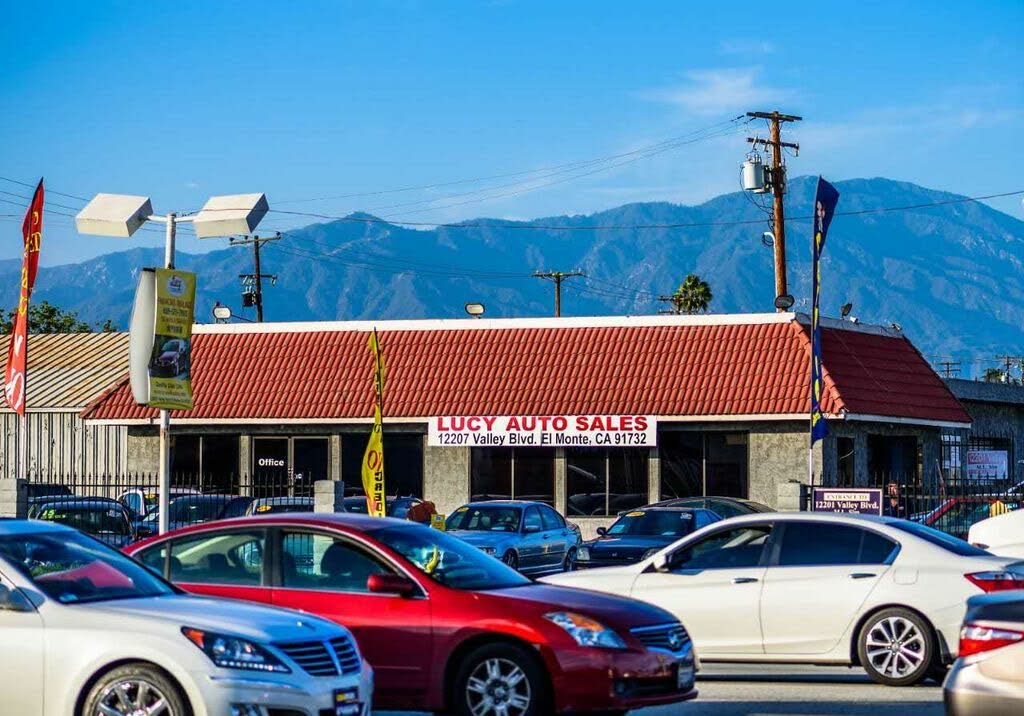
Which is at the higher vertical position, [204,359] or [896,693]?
[204,359]

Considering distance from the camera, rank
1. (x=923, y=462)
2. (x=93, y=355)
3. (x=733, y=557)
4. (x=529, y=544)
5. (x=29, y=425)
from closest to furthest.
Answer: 1. (x=733, y=557)
2. (x=529, y=544)
3. (x=923, y=462)
4. (x=29, y=425)
5. (x=93, y=355)

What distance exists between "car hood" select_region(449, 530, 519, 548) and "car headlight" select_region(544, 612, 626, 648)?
45.7ft

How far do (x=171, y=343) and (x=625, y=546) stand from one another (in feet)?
28.1

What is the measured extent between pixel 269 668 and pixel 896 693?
651cm

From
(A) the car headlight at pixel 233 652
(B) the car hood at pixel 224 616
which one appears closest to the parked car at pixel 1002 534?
(B) the car hood at pixel 224 616

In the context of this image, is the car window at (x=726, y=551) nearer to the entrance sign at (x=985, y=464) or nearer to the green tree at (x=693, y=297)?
the entrance sign at (x=985, y=464)

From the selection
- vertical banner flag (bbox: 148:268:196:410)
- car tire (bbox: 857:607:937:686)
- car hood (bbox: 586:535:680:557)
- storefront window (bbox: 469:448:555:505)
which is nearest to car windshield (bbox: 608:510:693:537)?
car hood (bbox: 586:535:680:557)

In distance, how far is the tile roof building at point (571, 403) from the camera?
122 feet

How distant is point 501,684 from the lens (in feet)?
38.4

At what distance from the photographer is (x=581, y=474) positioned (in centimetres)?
3847

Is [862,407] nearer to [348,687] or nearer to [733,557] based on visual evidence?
[733,557]

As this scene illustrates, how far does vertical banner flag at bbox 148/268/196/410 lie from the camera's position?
20.8 m

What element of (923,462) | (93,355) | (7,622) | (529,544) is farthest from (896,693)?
(93,355)

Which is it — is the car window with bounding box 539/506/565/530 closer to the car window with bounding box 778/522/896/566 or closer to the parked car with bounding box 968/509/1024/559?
the parked car with bounding box 968/509/1024/559
